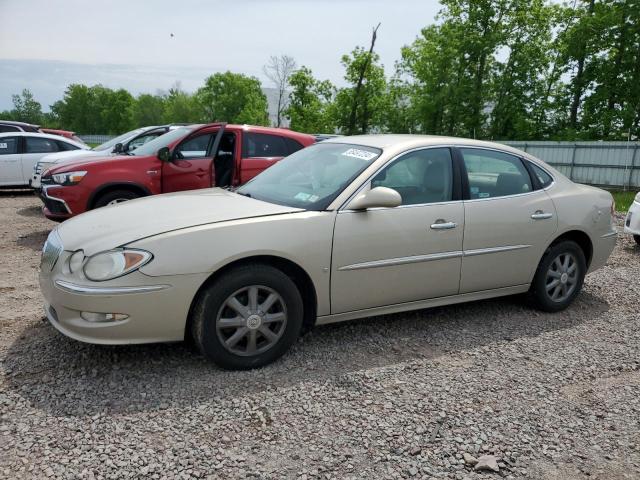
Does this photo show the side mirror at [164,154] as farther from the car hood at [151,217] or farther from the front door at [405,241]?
the front door at [405,241]

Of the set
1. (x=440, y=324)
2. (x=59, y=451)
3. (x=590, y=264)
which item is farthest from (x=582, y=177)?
(x=59, y=451)

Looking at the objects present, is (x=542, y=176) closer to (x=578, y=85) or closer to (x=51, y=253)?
(x=51, y=253)

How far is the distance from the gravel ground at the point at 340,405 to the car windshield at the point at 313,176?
3.74 ft

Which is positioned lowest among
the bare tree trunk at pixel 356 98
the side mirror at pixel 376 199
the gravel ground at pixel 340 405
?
the gravel ground at pixel 340 405

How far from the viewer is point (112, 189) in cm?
773

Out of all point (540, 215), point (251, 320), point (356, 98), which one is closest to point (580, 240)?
point (540, 215)

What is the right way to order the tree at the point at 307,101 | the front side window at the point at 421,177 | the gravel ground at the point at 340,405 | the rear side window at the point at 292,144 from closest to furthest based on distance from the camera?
the gravel ground at the point at 340,405, the front side window at the point at 421,177, the rear side window at the point at 292,144, the tree at the point at 307,101

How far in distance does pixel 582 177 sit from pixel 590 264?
17143 millimetres

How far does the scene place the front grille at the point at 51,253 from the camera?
3.56 metres

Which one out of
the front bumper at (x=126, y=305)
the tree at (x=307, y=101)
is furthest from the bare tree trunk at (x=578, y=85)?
the front bumper at (x=126, y=305)

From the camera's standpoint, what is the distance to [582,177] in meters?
20.6

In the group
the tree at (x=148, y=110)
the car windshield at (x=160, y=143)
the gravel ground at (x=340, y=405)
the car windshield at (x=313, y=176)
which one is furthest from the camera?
the tree at (x=148, y=110)

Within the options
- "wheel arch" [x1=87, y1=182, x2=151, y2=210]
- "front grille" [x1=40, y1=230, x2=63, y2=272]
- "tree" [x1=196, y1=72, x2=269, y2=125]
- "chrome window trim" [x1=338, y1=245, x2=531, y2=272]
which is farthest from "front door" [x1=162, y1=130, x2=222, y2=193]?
"tree" [x1=196, y1=72, x2=269, y2=125]

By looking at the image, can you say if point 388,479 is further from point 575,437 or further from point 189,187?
point 189,187
